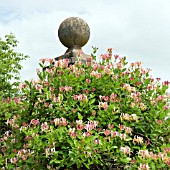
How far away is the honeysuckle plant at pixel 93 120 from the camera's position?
3.69m

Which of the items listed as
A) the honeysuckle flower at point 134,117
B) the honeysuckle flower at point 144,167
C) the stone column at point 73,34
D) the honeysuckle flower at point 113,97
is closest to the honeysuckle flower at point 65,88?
the honeysuckle flower at point 113,97

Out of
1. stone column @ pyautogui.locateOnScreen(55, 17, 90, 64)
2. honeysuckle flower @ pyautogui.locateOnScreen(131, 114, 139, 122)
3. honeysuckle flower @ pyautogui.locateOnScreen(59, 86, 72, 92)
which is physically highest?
stone column @ pyautogui.locateOnScreen(55, 17, 90, 64)

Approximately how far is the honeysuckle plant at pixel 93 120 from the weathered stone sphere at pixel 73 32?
145 centimetres

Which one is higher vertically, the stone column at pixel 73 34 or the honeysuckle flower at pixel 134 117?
the stone column at pixel 73 34

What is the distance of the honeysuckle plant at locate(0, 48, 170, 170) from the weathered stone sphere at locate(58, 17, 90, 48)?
145cm

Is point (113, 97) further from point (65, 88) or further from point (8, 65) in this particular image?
point (8, 65)

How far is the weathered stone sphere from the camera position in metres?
6.19

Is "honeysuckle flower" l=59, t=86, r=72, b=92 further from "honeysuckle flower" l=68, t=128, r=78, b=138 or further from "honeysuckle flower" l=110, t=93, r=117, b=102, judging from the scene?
"honeysuckle flower" l=68, t=128, r=78, b=138

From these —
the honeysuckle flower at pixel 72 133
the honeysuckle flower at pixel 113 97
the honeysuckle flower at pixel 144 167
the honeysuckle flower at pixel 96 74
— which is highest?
the honeysuckle flower at pixel 96 74

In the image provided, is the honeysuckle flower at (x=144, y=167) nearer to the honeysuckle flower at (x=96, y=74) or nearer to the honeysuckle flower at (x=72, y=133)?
the honeysuckle flower at (x=72, y=133)

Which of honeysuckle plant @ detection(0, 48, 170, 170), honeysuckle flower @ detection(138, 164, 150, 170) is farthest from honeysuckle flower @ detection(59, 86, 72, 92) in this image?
honeysuckle flower @ detection(138, 164, 150, 170)

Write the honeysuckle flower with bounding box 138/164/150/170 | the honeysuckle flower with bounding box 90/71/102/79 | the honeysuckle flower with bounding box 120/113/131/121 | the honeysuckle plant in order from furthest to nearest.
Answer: the honeysuckle flower with bounding box 90/71/102/79
the honeysuckle flower with bounding box 120/113/131/121
the honeysuckle plant
the honeysuckle flower with bounding box 138/164/150/170

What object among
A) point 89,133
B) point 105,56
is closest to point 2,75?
point 105,56

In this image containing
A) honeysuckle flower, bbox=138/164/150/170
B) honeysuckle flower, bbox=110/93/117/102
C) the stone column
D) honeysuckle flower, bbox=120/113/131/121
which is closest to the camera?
honeysuckle flower, bbox=138/164/150/170
